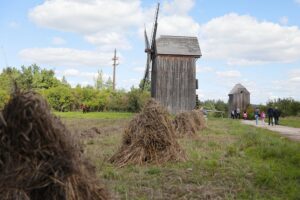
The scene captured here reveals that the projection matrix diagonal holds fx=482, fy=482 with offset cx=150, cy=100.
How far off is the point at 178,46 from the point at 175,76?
284 cm

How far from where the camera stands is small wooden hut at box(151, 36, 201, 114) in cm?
4153

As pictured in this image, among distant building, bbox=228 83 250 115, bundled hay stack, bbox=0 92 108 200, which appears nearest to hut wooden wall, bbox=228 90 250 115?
distant building, bbox=228 83 250 115

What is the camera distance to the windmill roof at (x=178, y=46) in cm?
4166

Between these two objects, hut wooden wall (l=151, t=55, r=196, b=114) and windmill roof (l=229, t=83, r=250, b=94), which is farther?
windmill roof (l=229, t=83, r=250, b=94)

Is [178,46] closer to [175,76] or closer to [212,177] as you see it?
[175,76]

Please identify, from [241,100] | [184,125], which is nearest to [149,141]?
[184,125]

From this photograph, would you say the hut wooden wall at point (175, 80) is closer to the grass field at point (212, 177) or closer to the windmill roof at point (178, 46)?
the windmill roof at point (178, 46)

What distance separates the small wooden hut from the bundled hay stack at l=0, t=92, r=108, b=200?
36.1 m

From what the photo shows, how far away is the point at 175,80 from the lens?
41562 millimetres

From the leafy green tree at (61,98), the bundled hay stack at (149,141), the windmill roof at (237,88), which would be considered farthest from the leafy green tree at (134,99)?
the bundled hay stack at (149,141)

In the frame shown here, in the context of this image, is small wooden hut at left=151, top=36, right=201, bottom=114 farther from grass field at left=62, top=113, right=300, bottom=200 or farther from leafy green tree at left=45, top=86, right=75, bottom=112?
grass field at left=62, top=113, right=300, bottom=200

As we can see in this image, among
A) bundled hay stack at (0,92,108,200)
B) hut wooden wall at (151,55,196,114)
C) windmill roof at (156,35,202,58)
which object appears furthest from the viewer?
windmill roof at (156,35,202,58)

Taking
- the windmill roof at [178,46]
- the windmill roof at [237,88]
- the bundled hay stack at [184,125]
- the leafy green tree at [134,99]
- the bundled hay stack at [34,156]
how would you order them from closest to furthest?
the bundled hay stack at [34,156] < the bundled hay stack at [184,125] < the windmill roof at [178,46] < the leafy green tree at [134,99] < the windmill roof at [237,88]

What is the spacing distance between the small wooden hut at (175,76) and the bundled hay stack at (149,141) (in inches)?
1121
